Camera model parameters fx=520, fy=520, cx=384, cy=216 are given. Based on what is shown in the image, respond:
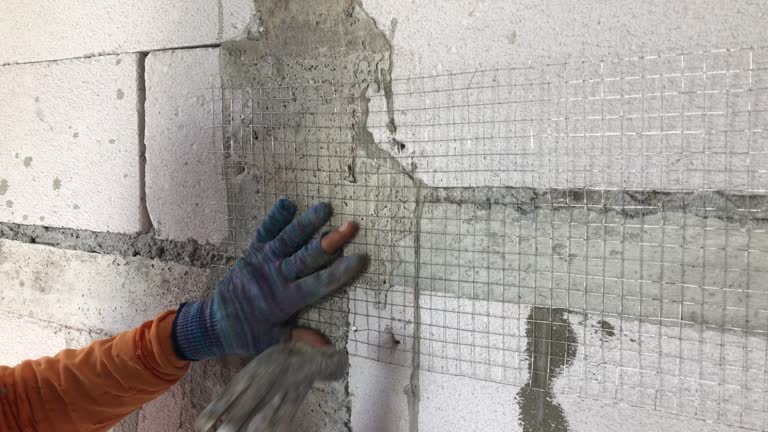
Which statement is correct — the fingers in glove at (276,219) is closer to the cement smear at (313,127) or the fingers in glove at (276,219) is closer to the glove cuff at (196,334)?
the cement smear at (313,127)

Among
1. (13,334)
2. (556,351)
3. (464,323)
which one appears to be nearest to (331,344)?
(464,323)

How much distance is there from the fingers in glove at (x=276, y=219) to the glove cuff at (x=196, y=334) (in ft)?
0.64

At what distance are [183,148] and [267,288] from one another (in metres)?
0.43

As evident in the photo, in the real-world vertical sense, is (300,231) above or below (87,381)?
above

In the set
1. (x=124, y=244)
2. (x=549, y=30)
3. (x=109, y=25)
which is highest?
(x=109, y=25)

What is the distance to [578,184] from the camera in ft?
2.86

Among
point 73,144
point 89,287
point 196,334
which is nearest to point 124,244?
point 89,287

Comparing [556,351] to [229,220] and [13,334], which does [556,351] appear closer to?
[229,220]

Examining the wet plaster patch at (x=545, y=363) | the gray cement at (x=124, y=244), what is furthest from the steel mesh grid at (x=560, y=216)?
the gray cement at (x=124, y=244)

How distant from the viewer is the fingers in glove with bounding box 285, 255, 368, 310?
106 cm

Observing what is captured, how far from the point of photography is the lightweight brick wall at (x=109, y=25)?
47.4 inches

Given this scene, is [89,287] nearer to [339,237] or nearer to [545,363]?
[339,237]

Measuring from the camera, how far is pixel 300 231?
3.59 ft

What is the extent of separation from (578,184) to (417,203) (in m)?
0.30
